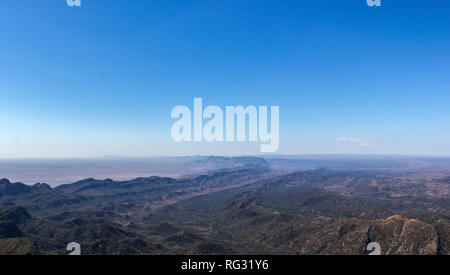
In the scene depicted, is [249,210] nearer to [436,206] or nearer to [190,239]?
[190,239]

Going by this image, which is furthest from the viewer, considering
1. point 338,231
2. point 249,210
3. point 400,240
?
point 249,210

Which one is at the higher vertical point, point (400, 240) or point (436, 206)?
point (400, 240)
